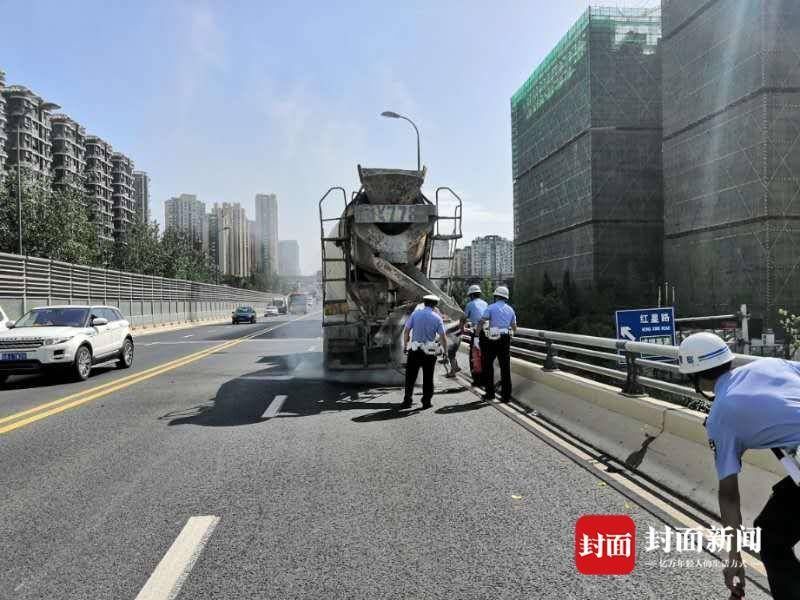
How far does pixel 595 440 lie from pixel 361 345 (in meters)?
5.93

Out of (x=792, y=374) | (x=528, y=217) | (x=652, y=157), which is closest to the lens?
(x=792, y=374)

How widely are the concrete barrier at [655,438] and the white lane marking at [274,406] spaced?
366 centimetres

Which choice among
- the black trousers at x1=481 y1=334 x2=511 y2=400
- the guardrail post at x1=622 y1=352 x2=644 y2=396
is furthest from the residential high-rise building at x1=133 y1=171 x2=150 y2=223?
the guardrail post at x1=622 y1=352 x2=644 y2=396

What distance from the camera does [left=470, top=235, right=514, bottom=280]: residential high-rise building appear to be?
188m

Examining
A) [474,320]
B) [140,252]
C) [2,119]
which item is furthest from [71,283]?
[2,119]

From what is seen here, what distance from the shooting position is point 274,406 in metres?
9.22

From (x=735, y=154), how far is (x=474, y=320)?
159ft

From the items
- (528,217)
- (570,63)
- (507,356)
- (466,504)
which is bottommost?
(466,504)

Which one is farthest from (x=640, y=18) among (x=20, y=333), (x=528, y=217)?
(x=20, y=333)

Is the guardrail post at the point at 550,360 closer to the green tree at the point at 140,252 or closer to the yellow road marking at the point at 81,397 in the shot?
the yellow road marking at the point at 81,397

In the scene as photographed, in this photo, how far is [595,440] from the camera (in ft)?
21.3

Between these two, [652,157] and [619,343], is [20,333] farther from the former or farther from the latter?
[652,157]

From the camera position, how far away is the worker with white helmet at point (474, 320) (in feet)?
34.4

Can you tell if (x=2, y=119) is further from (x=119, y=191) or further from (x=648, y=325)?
(x=648, y=325)
